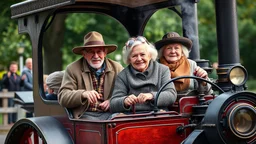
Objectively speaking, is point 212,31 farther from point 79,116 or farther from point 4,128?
point 79,116

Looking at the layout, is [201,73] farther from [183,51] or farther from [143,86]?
[143,86]

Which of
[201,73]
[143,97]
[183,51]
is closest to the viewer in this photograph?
[143,97]

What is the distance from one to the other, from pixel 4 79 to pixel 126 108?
11832mm

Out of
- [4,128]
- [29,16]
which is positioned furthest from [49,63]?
[29,16]

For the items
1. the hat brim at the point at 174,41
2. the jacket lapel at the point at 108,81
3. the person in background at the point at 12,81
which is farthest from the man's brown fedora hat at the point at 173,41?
the person in background at the point at 12,81

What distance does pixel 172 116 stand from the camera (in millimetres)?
5289

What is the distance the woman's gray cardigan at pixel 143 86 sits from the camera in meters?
5.38

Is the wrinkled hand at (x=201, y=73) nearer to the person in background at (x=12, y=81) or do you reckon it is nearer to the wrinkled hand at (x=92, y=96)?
the wrinkled hand at (x=92, y=96)

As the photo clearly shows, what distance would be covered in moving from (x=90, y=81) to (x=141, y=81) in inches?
23.0

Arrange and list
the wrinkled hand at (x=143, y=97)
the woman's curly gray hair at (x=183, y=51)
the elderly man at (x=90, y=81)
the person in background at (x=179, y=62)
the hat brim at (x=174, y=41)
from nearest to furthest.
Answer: the wrinkled hand at (x=143, y=97)
the elderly man at (x=90, y=81)
the person in background at (x=179, y=62)
the hat brim at (x=174, y=41)
the woman's curly gray hair at (x=183, y=51)

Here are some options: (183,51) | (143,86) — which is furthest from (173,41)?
(143,86)

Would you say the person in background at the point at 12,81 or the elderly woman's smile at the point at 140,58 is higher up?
the person in background at the point at 12,81

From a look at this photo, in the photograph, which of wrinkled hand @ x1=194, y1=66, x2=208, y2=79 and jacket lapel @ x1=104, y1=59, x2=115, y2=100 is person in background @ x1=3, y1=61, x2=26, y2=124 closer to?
jacket lapel @ x1=104, y1=59, x2=115, y2=100

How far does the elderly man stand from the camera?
565 cm
